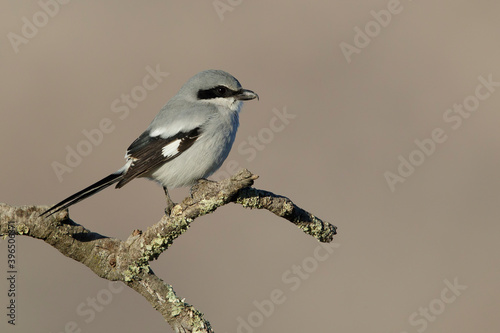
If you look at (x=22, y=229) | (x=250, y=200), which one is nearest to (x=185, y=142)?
(x=250, y=200)

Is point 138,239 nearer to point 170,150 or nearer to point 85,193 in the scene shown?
point 85,193

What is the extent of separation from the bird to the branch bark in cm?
132

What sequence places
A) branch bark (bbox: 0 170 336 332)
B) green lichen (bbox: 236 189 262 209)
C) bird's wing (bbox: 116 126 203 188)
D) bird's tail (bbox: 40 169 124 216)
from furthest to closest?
bird's wing (bbox: 116 126 203 188) < green lichen (bbox: 236 189 262 209) < bird's tail (bbox: 40 169 124 216) < branch bark (bbox: 0 170 336 332)

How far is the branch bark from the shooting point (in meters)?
3.24

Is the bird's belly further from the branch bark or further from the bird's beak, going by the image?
the branch bark

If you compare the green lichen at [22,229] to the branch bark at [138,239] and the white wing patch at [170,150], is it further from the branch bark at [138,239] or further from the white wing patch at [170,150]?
the white wing patch at [170,150]

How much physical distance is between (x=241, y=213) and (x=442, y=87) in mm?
4845

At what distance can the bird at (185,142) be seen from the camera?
489cm

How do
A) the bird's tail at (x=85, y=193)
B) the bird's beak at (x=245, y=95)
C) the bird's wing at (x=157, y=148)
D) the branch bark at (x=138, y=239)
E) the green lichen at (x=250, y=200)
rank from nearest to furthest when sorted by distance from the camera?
the branch bark at (x=138, y=239) → the bird's tail at (x=85, y=193) → the green lichen at (x=250, y=200) → the bird's wing at (x=157, y=148) → the bird's beak at (x=245, y=95)

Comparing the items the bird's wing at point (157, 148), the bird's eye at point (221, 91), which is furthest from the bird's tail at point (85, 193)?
the bird's eye at point (221, 91)

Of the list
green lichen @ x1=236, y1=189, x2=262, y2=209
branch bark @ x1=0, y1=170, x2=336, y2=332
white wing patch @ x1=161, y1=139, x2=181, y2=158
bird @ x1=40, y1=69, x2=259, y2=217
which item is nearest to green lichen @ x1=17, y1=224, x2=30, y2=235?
branch bark @ x1=0, y1=170, x2=336, y2=332

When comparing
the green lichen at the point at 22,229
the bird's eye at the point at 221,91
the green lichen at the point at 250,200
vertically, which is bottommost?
the green lichen at the point at 250,200

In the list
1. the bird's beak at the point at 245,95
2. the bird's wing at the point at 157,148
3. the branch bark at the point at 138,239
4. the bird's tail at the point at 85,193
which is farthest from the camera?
the bird's beak at the point at 245,95

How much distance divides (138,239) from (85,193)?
0.85 meters
